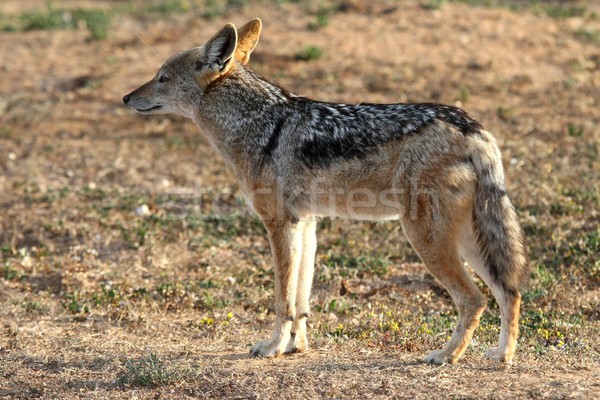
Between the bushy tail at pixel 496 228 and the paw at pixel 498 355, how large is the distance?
1.52ft

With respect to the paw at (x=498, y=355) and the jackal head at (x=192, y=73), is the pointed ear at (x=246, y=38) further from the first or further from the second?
the paw at (x=498, y=355)

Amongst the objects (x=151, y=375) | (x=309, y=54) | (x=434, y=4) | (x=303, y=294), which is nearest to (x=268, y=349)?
(x=303, y=294)

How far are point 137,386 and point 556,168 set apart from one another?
649 centimetres

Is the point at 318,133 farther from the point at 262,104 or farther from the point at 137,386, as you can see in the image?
the point at 137,386

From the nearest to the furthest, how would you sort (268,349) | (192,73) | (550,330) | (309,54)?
(268,349) < (550,330) < (192,73) < (309,54)

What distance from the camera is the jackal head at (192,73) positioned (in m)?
7.25

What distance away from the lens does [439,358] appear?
632cm

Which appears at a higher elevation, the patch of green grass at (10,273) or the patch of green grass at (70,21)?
the patch of green grass at (70,21)

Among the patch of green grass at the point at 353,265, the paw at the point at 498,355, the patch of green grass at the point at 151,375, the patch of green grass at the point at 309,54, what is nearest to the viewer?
the patch of green grass at the point at 151,375

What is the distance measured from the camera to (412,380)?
596cm

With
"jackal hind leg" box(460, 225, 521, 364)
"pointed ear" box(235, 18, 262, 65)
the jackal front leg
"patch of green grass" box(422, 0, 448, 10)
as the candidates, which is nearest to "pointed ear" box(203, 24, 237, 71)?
"pointed ear" box(235, 18, 262, 65)

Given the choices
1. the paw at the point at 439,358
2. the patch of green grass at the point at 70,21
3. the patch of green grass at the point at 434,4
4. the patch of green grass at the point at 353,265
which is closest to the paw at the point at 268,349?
the paw at the point at 439,358

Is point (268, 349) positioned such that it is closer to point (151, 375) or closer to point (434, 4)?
point (151, 375)

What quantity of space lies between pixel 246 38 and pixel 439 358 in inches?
123
